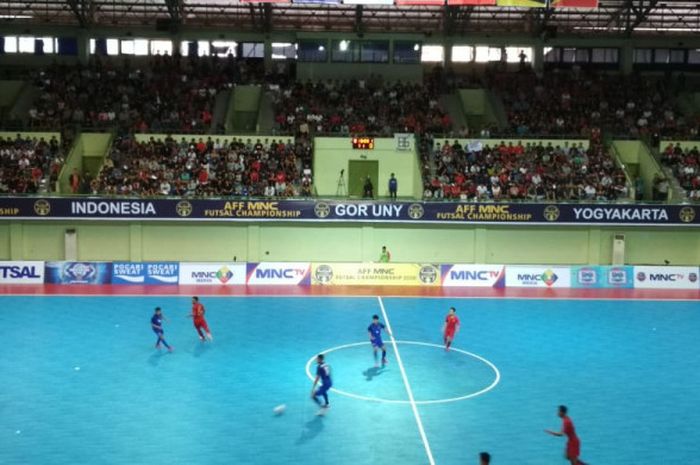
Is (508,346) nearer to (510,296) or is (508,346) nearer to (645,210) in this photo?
(510,296)

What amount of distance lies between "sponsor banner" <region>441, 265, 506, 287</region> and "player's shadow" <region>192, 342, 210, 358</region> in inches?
585

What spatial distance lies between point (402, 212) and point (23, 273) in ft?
63.1

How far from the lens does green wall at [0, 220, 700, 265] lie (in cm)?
3906

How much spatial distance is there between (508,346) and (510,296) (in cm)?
879

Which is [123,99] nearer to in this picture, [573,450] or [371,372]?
[371,372]

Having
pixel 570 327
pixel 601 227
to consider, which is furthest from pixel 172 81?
pixel 570 327

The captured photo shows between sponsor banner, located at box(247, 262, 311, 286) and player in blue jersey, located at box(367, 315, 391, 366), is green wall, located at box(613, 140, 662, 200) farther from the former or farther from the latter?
player in blue jersey, located at box(367, 315, 391, 366)

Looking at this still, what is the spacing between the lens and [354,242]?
130 feet

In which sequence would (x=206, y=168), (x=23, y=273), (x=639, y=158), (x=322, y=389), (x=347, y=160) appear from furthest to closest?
1. (x=639, y=158)
2. (x=347, y=160)
3. (x=206, y=168)
4. (x=23, y=273)
5. (x=322, y=389)

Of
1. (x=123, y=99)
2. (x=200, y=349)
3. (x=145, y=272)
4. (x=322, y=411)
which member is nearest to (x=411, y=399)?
(x=322, y=411)

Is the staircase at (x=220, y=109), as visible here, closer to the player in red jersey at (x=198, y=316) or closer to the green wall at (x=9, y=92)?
the green wall at (x=9, y=92)

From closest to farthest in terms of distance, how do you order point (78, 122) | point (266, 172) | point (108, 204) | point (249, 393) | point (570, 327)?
point (249, 393) → point (570, 327) → point (108, 204) → point (266, 172) → point (78, 122)

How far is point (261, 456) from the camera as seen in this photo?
52.3ft

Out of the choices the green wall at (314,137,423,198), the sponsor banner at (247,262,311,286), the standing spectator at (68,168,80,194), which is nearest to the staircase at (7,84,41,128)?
the standing spectator at (68,168,80,194)
